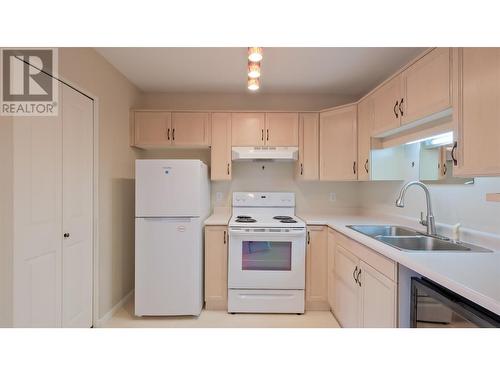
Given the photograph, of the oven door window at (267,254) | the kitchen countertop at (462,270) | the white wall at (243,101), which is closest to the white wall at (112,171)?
the white wall at (243,101)

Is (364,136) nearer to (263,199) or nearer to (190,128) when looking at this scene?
(263,199)

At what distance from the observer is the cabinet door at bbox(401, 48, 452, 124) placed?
1325 millimetres

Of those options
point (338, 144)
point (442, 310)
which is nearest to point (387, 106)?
point (338, 144)

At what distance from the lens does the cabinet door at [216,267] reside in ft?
8.08

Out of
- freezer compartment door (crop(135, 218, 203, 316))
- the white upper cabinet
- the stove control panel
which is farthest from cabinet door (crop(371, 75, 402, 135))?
freezer compartment door (crop(135, 218, 203, 316))

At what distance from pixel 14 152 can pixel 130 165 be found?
53.8 inches

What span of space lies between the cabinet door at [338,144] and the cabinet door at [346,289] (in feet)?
2.75

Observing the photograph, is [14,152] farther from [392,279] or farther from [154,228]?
[392,279]

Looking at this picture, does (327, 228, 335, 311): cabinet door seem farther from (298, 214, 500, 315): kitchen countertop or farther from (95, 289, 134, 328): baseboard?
(95, 289, 134, 328): baseboard

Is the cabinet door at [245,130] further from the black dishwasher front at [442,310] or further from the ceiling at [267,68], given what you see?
the black dishwasher front at [442,310]

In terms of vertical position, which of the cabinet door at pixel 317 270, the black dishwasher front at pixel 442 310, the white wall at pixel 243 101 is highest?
the white wall at pixel 243 101

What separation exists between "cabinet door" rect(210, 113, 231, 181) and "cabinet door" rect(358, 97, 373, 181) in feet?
4.57

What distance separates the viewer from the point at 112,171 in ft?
7.67
